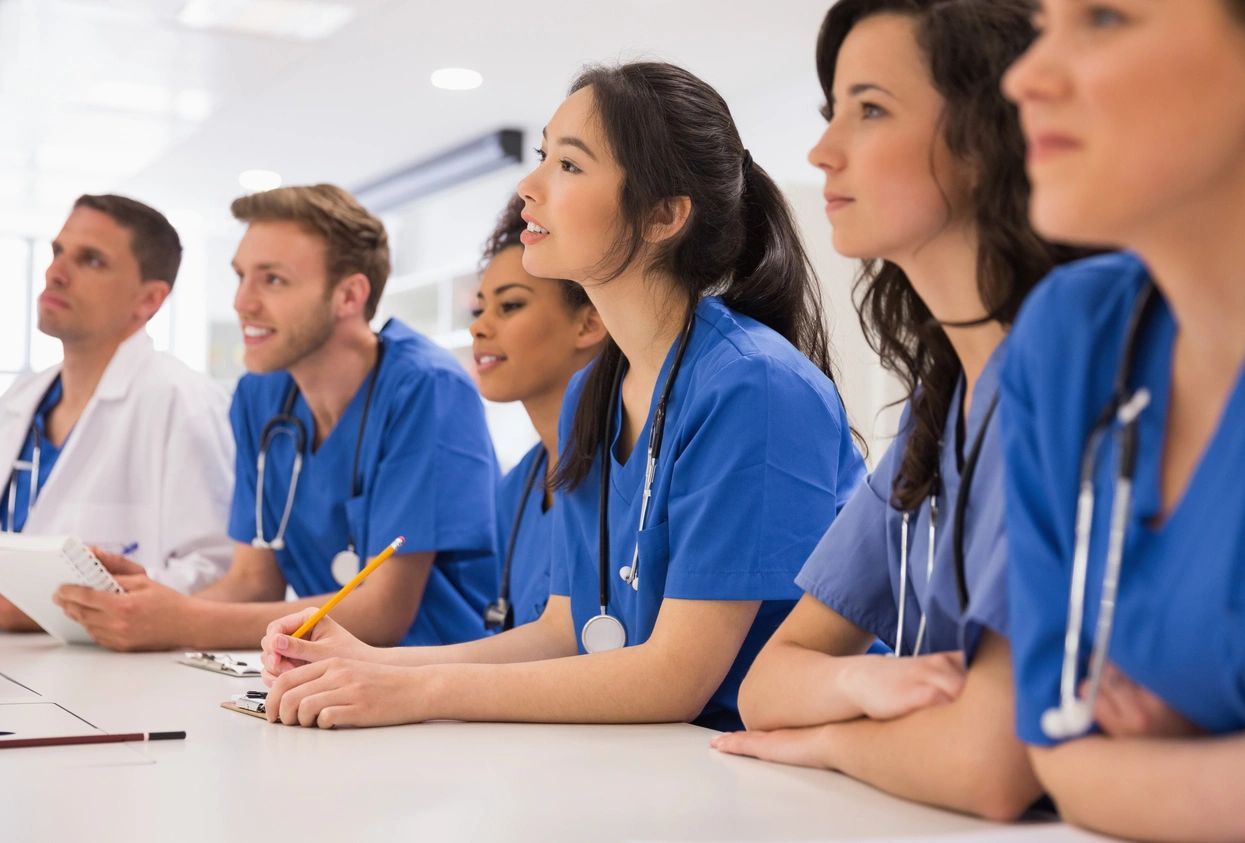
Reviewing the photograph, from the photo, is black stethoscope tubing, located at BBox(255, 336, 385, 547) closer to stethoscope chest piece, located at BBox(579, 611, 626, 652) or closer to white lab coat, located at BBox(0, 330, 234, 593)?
white lab coat, located at BBox(0, 330, 234, 593)

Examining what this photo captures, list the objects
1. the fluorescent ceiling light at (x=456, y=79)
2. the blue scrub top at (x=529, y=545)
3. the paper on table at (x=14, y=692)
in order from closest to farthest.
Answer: the paper on table at (x=14, y=692) < the blue scrub top at (x=529, y=545) < the fluorescent ceiling light at (x=456, y=79)

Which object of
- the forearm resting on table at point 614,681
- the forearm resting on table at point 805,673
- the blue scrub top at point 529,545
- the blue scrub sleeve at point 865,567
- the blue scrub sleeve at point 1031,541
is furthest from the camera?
the blue scrub top at point 529,545

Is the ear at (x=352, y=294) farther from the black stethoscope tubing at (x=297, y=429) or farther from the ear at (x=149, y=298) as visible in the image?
the ear at (x=149, y=298)

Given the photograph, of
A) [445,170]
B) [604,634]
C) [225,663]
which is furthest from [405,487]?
[445,170]

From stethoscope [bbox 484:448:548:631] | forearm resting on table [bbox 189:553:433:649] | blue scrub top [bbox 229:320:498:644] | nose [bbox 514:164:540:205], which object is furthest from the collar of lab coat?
nose [bbox 514:164:540:205]

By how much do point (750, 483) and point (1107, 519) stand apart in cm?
64

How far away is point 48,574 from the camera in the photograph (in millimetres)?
2029

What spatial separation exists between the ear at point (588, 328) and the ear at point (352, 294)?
520 millimetres

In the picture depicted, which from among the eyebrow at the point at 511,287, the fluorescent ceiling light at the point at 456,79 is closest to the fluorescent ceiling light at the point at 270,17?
the fluorescent ceiling light at the point at 456,79

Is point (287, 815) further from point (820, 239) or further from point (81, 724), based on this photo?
point (820, 239)

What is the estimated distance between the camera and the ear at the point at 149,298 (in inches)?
118

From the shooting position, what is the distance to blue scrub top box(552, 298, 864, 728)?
→ 58.7 inches

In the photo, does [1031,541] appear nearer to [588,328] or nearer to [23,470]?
[588,328]

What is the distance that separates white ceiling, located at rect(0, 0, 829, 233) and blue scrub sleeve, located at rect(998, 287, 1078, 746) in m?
4.00
